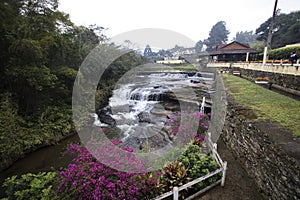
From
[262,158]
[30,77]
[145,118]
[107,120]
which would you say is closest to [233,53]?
[145,118]

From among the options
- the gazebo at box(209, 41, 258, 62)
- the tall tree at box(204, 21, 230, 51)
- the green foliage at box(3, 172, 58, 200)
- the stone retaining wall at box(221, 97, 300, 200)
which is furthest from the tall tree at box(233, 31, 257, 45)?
the green foliage at box(3, 172, 58, 200)

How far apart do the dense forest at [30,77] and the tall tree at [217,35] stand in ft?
179

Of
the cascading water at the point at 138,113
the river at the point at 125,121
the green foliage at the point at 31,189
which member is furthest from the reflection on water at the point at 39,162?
the cascading water at the point at 138,113

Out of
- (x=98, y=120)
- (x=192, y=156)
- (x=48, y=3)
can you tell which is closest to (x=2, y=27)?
(x=48, y=3)

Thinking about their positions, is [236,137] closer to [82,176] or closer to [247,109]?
[247,109]

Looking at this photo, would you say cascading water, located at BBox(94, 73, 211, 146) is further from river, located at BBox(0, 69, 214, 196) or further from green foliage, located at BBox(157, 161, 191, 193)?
green foliage, located at BBox(157, 161, 191, 193)

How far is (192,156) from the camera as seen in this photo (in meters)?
3.58

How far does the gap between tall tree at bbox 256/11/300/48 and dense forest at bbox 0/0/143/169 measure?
31.3 metres

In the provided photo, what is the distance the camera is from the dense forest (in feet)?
17.7

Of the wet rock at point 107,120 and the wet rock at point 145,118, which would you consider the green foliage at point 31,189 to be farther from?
the wet rock at point 145,118

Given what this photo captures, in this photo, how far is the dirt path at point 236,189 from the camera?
9.30 feet

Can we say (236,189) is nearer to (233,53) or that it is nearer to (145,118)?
(145,118)

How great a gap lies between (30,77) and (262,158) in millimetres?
7512

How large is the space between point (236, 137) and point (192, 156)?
4.48 ft
